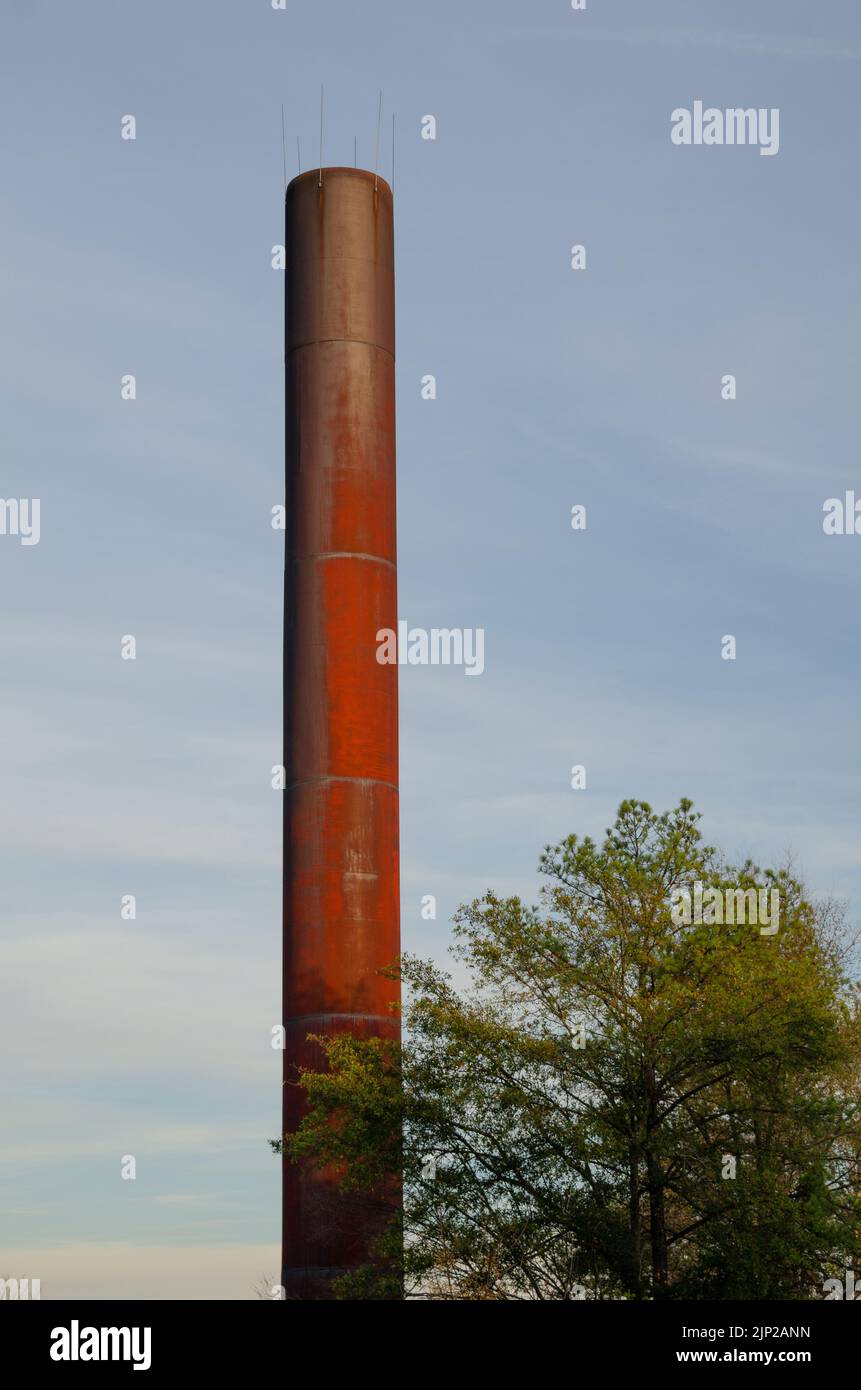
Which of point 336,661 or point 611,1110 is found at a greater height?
point 336,661

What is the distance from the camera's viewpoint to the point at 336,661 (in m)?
45.2

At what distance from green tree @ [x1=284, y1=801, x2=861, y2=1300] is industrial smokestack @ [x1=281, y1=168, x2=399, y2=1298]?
12.4ft

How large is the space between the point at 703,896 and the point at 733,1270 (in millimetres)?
8033

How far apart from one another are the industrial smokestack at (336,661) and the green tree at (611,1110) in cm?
377

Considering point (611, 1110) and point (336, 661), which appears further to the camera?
point (336, 661)

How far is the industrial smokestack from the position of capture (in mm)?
42562

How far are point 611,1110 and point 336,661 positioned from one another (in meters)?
14.7

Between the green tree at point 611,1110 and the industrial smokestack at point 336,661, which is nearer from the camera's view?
the green tree at point 611,1110

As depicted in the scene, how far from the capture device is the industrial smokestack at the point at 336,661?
4256cm

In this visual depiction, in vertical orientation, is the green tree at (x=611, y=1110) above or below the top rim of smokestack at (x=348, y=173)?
below

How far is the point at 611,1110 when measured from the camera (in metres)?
35.7

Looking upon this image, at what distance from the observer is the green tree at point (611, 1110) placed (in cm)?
3472
